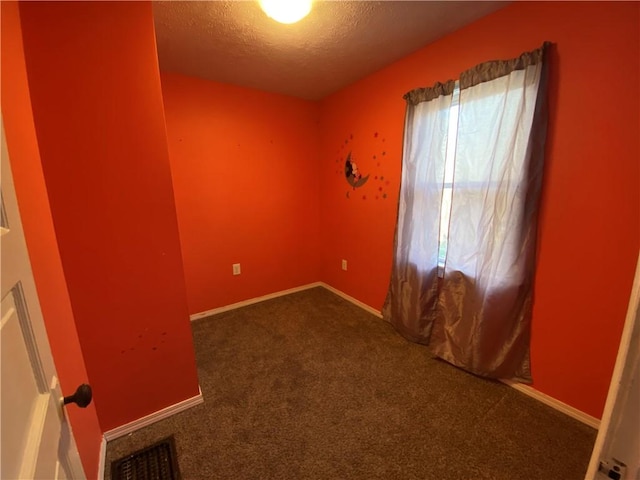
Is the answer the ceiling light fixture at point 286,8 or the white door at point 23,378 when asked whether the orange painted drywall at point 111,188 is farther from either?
the white door at point 23,378

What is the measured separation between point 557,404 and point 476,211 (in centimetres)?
119

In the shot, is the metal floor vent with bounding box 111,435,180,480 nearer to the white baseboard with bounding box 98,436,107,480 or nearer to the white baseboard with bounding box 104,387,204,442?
the white baseboard with bounding box 98,436,107,480

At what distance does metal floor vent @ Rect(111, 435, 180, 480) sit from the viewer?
1.23 metres

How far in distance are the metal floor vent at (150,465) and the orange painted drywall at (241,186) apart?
1.40 metres

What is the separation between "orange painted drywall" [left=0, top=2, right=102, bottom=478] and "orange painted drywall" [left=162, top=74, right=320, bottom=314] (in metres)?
1.37

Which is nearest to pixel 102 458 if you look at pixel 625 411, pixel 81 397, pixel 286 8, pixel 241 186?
pixel 81 397

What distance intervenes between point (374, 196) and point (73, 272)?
7.02 feet

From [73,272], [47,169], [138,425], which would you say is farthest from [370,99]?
[138,425]

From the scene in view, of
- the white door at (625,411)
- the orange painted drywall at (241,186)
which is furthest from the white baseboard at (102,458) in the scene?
the white door at (625,411)

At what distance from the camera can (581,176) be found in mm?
1365

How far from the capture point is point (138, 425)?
147 cm

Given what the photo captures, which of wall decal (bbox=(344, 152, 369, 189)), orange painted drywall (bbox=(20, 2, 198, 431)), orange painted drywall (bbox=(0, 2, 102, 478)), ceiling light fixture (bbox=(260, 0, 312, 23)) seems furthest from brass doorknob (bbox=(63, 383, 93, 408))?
wall decal (bbox=(344, 152, 369, 189))

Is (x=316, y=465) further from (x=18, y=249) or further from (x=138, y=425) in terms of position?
(x=18, y=249)

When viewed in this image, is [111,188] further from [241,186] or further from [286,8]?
[241,186]
